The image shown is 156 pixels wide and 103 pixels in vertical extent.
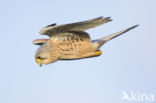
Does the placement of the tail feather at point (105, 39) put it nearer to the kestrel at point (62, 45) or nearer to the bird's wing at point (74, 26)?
the kestrel at point (62, 45)

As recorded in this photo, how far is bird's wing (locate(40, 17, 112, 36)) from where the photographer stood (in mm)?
11656

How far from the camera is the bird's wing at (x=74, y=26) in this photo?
11656 mm

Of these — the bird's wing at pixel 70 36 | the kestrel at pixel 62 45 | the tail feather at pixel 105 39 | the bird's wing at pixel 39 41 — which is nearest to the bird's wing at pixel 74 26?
the kestrel at pixel 62 45

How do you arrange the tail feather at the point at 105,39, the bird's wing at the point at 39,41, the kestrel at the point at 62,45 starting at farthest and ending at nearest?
the bird's wing at the point at 39,41
the tail feather at the point at 105,39
the kestrel at the point at 62,45

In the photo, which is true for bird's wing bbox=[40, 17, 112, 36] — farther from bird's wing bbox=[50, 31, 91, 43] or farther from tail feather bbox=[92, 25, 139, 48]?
tail feather bbox=[92, 25, 139, 48]

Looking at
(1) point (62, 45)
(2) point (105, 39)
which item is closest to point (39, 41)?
(1) point (62, 45)

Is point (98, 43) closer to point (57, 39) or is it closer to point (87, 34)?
point (87, 34)

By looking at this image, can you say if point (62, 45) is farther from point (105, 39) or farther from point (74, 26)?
point (105, 39)

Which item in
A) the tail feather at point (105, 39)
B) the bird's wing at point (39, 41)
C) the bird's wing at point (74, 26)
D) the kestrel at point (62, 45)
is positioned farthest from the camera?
the bird's wing at point (39, 41)

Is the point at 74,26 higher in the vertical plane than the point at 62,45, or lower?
higher

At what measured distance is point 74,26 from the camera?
39.0 ft

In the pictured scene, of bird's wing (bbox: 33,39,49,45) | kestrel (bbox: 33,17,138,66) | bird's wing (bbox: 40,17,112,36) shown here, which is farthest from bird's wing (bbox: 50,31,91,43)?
bird's wing (bbox: 33,39,49,45)

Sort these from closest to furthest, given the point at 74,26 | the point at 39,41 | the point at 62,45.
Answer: the point at 74,26
the point at 62,45
the point at 39,41

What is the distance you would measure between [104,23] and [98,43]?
1113 millimetres
